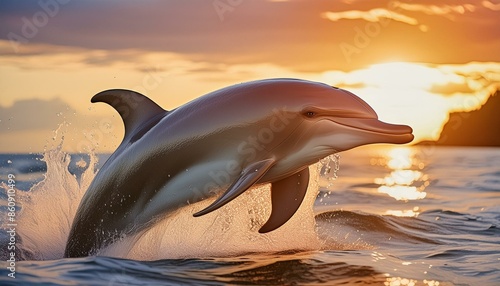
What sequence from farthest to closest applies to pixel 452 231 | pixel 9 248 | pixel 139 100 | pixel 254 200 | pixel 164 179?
pixel 452 231 → pixel 9 248 → pixel 254 200 → pixel 139 100 → pixel 164 179

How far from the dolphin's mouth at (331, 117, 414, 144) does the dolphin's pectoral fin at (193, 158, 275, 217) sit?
0.87 m

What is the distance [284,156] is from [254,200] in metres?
1.90

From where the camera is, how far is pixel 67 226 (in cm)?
1009

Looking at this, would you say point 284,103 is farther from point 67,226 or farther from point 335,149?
point 67,226

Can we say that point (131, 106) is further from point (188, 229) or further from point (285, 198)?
point (285, 198)

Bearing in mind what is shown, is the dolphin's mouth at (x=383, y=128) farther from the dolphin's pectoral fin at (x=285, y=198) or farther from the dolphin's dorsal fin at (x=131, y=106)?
the dolphin's dorsal fin at (x=131, y=106)

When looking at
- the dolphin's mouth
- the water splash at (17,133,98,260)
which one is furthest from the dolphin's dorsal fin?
the dolphin's mouth

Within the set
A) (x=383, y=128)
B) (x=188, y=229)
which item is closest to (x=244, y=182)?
(x=383, y=128)

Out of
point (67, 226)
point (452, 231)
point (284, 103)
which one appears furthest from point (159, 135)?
point (452, 231)

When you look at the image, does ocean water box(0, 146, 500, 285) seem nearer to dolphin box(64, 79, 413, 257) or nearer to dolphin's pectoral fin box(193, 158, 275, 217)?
dolphin box(64, 79, 413, 257)

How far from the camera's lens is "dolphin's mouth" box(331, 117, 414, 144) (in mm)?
7223

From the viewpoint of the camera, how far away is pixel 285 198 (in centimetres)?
802

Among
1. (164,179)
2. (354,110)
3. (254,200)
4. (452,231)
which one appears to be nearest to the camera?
(354,110)

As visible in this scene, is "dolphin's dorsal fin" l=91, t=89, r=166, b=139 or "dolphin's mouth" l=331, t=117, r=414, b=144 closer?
"dolphin's mouth" l=331, t=117, r=414, b=144
